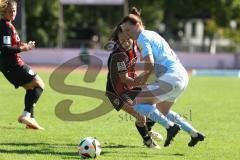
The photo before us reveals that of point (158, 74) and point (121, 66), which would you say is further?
point (121, 66)

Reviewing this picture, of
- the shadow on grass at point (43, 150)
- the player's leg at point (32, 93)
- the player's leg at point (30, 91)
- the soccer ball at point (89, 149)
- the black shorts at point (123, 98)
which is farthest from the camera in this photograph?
the player's leg at point (32, 93)

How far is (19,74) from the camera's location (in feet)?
31.1

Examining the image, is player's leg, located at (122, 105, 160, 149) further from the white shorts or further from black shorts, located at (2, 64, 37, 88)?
black shorts, located at (2, 64, 37, 88)

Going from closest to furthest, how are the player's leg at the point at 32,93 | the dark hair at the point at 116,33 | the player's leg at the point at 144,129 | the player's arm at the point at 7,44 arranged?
the dark hair at the point at 116,33, the player's leg at the point at 144,129, the player's arm at the point at 7,44, the player's leg at the point at 32,93

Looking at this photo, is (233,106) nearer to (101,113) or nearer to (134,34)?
(101,113)

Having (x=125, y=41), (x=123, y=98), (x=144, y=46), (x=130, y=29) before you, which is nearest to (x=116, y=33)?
(x=125, y=41)

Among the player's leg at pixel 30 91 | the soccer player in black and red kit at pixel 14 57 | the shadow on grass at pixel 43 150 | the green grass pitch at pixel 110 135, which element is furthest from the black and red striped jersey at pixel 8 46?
the shadow on grass at pixel 43 150

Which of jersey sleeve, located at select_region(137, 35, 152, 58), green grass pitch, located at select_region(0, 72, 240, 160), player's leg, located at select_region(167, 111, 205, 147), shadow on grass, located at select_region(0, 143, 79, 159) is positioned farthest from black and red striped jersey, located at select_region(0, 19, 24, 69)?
player's leg, located at select_region(167, 111, 205, 147)

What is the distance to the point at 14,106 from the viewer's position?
44.6ft

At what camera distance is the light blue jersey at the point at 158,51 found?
7523mm

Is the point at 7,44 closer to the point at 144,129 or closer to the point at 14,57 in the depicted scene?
the point at 14,57

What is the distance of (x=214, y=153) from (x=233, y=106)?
7.27 meters

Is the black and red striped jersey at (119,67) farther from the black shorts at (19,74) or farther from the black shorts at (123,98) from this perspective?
the black shorts at (19,74)

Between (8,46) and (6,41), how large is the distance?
0.09m
